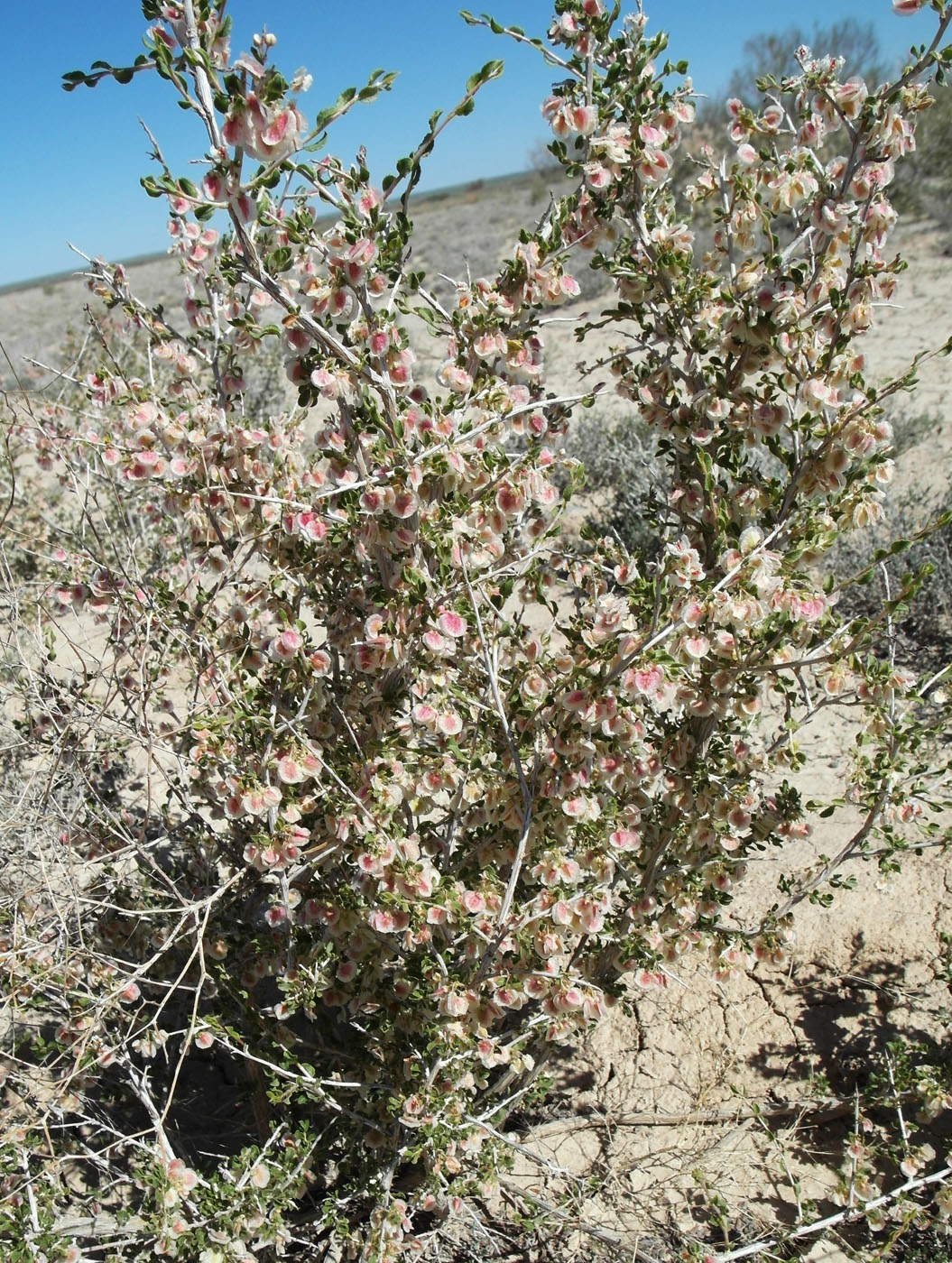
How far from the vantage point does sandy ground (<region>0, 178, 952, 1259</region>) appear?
2.44 metres

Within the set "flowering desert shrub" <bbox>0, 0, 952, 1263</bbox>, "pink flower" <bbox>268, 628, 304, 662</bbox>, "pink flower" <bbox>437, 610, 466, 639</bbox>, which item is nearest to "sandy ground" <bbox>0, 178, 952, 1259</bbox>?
"flowering desert shrub" <bbox>0, 0, 952, 1263</bbox>

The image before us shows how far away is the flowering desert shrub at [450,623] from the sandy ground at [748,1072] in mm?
407

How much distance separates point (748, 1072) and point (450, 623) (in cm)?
191

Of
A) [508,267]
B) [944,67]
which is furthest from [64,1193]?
[944,67]

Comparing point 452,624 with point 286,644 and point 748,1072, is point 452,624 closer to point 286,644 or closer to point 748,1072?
point 286,644

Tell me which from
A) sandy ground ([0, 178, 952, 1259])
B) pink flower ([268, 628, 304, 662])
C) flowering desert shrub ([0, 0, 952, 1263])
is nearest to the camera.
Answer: flowering desert shrub ([0, 0, 952, 1263])

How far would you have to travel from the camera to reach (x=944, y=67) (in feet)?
5.00

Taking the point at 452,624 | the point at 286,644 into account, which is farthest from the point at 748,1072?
the point at 286,644

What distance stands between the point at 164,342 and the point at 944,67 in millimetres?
1671

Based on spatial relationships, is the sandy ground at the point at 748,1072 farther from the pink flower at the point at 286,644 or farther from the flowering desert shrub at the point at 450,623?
the pink flower at the point at 286,644

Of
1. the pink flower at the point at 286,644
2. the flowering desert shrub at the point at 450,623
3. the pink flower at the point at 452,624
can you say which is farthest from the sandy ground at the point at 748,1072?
the pink flower at the point at 286,644

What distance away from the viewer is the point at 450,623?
1.69 meters

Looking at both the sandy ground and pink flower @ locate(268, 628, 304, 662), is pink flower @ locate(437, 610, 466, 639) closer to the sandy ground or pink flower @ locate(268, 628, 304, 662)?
pink flower @ locate(268, 628, 304, 662)

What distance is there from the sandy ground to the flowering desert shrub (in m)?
0.41
